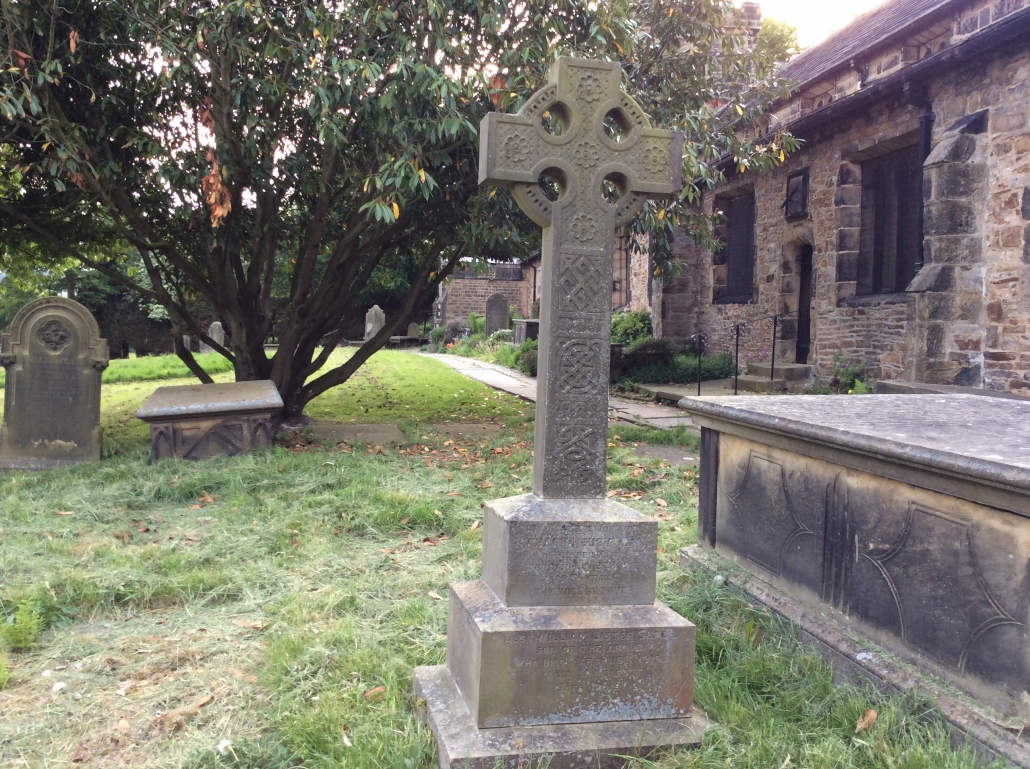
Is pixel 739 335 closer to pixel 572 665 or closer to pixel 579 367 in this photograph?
pixel 579 367

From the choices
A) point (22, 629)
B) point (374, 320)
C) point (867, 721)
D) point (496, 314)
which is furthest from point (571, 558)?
point (374, 320)

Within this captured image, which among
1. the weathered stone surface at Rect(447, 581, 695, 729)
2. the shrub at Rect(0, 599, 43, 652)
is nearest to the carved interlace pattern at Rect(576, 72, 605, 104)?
the weathered stone surface at Rect(447, 581, 695, 729)

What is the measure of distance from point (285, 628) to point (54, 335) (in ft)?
18.6

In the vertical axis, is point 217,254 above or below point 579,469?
above

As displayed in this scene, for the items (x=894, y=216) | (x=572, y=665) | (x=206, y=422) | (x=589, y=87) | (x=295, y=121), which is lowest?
(x=572, y=665)

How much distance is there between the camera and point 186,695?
3055mm

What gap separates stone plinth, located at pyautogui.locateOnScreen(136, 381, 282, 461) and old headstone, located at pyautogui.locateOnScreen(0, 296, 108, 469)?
72 cm

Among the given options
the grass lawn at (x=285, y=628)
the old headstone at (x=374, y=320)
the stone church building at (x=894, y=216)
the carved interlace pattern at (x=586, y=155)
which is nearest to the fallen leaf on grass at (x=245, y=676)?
the grass lawn at (x=285, y=628)

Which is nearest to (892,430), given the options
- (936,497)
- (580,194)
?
(936,497)

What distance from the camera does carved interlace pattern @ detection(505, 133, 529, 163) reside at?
2.97 metres

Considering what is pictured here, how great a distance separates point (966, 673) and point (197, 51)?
764cm

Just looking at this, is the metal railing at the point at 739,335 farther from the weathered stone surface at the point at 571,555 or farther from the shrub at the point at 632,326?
the weathered stone surface at the point at 571,555

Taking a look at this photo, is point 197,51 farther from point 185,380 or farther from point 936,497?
point 185,380

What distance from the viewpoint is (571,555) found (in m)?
2.88
